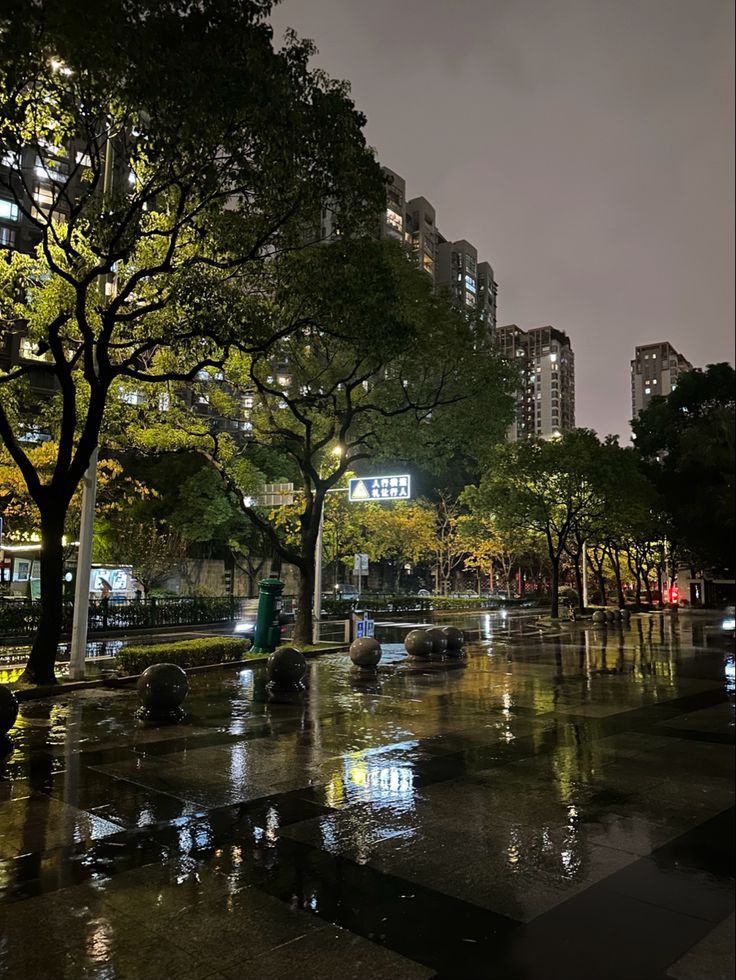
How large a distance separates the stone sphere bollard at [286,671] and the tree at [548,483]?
2660 centimetres

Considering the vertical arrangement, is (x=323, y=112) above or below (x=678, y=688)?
above

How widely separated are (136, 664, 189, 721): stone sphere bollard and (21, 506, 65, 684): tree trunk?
344 cm

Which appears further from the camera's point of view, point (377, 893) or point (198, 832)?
point (198, 832)

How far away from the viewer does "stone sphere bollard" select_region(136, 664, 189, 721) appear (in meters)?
10.5

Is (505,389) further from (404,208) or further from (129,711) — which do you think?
(404,208)

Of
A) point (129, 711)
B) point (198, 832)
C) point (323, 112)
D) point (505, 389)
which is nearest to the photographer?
point (198, 832)

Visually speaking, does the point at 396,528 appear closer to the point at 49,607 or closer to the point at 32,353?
the point at 32,353

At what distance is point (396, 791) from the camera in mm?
6930

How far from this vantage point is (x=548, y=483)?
3794 centimetres

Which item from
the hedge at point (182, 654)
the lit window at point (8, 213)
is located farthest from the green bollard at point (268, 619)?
the lit window at point (8, 213)

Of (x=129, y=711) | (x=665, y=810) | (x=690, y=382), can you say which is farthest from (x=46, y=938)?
(x=690, y=382)

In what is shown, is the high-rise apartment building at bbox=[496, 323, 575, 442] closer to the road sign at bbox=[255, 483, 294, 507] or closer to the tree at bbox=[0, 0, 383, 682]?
the road sign at bbox=[255, 483, 294, 507]

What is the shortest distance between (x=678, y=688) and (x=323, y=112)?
43.2 ft

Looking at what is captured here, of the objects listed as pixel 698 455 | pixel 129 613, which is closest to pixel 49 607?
pixel 129 613
